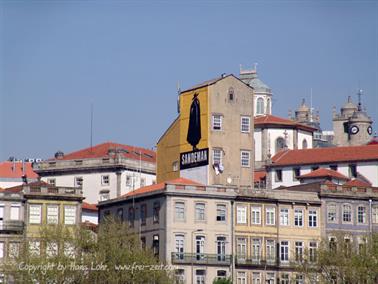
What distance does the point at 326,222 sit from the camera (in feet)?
529

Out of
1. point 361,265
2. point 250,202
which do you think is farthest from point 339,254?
point 250,202

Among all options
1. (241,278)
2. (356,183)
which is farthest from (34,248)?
(356,183)

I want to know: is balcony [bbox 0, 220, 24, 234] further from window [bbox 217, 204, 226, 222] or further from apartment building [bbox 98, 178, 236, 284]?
window [bbox 217, 204, 226, 222]

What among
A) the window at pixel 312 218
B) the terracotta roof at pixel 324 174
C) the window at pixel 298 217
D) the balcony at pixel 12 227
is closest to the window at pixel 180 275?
the window at pixel 298 217

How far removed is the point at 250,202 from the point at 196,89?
15.3m

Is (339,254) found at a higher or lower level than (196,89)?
lower

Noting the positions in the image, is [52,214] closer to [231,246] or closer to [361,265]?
[231,246]

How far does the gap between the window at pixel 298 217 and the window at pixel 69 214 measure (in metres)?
21.1

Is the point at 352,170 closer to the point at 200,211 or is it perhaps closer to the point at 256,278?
the point at 256,278

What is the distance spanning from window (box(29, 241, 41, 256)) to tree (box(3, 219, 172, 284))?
15cm

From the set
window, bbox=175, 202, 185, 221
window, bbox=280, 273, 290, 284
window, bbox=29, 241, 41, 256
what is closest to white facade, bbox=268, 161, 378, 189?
window, bbox=280, 273, 290, 284

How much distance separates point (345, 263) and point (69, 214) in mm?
28516

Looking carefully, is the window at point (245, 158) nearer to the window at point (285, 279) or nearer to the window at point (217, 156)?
the window at point (217, 156)

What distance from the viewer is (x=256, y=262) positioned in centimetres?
15612
